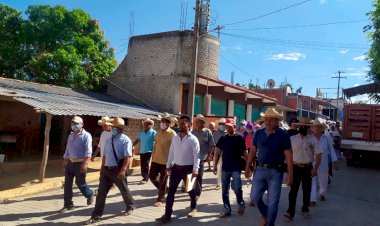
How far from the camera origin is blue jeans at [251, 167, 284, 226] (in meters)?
5.34

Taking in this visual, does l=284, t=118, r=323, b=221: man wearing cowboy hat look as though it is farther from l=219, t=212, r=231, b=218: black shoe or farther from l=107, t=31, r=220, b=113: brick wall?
l=107, t=31, r=220, b=113: brick wall

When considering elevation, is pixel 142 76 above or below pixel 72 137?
above

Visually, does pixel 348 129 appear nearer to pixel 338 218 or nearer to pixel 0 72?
pixel 338 218

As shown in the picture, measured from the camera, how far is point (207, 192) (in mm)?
9031

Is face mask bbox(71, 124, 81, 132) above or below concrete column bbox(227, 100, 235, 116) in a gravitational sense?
below

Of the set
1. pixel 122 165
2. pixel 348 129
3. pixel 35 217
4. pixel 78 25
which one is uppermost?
pixel 78 25

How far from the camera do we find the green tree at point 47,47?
2180cm

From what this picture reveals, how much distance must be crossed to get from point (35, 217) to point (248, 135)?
576 centimetres

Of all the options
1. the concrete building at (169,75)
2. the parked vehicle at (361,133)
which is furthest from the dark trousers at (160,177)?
the concrete building at (169,75)

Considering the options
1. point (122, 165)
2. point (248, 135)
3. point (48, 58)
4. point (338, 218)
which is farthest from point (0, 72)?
point (338, 218)

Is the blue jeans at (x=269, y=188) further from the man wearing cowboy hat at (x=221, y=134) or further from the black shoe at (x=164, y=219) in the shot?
the man wearing cowboy hat at (x=221, y=134)

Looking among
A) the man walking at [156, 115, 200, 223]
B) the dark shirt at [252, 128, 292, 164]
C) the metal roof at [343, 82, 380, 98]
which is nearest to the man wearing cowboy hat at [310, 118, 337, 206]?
the dark shirt at [252, 128, 292, 164]

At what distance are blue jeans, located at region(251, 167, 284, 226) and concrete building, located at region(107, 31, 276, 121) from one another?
1368 centimetres

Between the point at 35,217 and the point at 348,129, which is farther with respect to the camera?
the point at 348,129
